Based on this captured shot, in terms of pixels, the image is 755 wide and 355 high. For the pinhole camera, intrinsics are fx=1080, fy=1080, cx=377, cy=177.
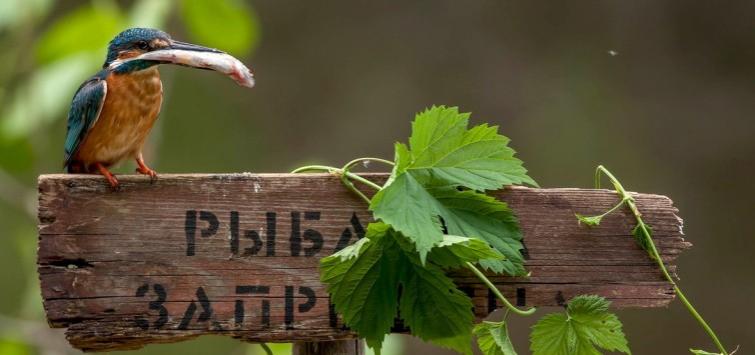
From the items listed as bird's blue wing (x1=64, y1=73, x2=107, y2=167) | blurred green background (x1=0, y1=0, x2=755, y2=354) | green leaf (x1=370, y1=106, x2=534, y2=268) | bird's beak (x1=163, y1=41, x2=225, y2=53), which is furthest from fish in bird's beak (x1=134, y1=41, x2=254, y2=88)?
blurred green background (x1=0, y1=0, x2=755, y2=354)

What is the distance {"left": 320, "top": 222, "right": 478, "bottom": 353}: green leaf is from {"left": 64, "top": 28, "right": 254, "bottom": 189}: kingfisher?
0.44 meters

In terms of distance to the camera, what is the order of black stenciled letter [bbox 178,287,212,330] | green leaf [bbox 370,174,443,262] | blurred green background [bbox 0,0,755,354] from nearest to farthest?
green leaf [bbox 370,174,443,262] → black stenciled letter [bbox 178,287,212,330] → blurred green background [bbox 0,0,755,354]

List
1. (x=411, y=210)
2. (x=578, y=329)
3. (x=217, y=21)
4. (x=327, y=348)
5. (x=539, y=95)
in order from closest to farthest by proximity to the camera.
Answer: (x=411, y=210)
(x=578, y=329)
(x=327, y=348)
(x=217, y=21)
(x=539, y=95)

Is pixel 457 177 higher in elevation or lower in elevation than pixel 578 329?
higher

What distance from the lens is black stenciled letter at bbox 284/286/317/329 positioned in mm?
1616

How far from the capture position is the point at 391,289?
1563 millimetres

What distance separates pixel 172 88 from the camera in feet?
15.0

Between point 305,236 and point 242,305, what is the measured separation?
0.45ft

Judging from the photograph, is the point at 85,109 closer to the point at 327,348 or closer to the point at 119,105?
the point at 119,105

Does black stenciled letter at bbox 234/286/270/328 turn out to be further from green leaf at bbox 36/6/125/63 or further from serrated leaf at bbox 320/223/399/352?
green leaf at bbox 36/6/125/63

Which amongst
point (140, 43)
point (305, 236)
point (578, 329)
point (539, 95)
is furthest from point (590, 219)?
point (539, 95)

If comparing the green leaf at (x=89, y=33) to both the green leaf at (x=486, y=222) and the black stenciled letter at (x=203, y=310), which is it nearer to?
the black stenciled letter at (x=203, y=310)

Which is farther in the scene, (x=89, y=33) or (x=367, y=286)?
(x=89, y=33)

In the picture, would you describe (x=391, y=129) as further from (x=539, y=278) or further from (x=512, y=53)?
(x=539, y=278)
